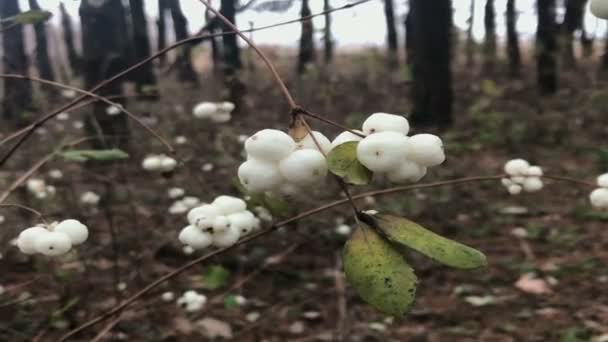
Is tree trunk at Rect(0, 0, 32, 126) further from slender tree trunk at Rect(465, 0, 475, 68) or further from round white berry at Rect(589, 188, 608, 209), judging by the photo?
slender tree trunk at Rect(465, 0, 475, 68)

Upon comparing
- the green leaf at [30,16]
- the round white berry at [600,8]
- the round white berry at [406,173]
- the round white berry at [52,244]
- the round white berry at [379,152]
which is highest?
the green leaf at [30,16]

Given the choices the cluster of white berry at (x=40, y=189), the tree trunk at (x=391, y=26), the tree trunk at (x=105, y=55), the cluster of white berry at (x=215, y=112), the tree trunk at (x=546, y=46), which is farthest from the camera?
the tree trunk at (x=391, y=26)

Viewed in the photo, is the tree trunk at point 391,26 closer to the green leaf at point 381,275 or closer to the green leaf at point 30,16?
the green leaf at point 30,16

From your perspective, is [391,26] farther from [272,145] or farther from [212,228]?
[272,145]

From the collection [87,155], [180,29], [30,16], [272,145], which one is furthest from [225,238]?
[180,29]

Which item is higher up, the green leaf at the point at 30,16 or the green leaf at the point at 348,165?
the green leaf at the point at 30,16

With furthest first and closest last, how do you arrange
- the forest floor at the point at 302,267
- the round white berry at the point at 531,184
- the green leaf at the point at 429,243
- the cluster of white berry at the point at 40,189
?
the forest floor at the point at 302,267 → the cluster of white berry at the point at 40,189 → the round white berry at the point at 531,184 → the green leaf at the point at 429,243

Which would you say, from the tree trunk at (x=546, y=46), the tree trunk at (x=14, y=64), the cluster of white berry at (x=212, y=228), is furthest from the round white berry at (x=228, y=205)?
the tree trunk at (x=546, y=46)

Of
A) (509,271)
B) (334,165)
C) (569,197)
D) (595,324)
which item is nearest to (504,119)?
(569,197)
